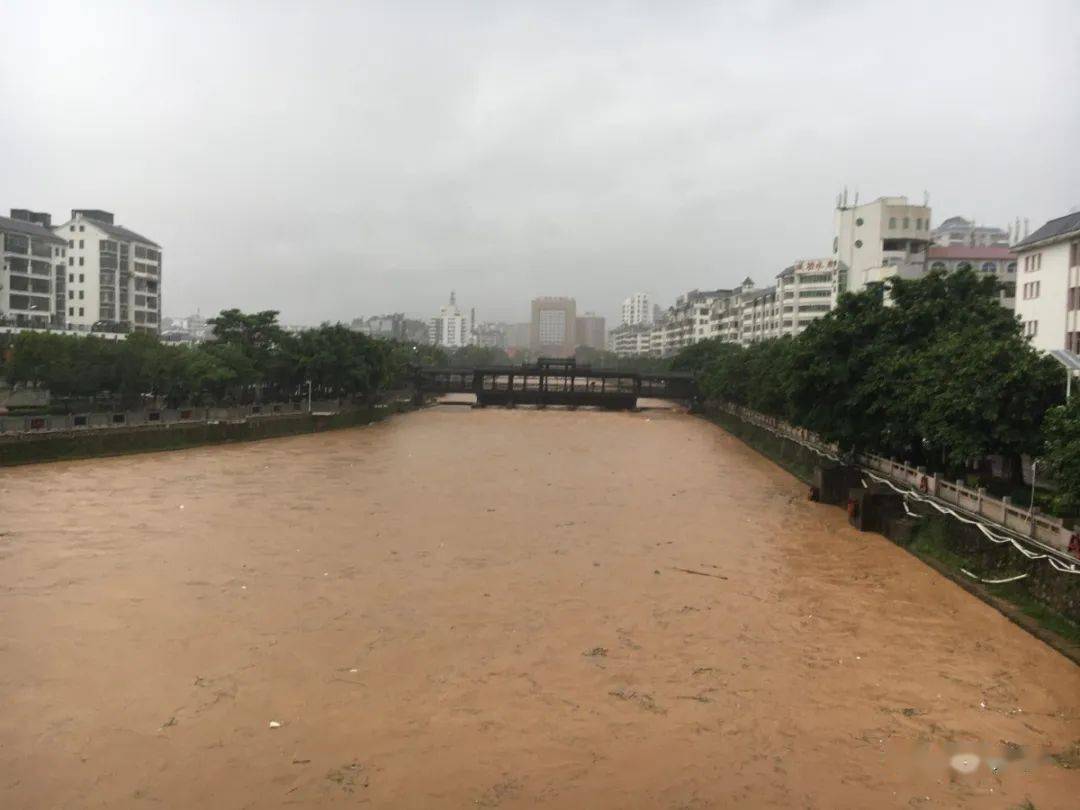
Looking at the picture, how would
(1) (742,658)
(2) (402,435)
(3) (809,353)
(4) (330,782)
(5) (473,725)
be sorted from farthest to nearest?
1. (2) (402,435)
2. (3) (809,353)
3. (1) (742,658)
4. (5) (473,725)
5. (4) (330,782)

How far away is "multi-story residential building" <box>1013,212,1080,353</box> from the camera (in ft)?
81.7

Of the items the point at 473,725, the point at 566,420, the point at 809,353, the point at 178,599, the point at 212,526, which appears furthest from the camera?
the point at 566,420

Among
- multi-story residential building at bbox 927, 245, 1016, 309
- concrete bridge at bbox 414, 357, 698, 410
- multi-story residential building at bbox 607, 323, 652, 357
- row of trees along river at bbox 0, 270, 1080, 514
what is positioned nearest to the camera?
row of trees along river at bbox 0, 270, 1080, 514

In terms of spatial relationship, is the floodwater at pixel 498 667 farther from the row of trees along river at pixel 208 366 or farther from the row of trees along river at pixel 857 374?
the row of trees along river at pixel 208 366

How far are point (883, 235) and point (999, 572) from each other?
45.8 meters

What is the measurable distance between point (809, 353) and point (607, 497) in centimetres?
718

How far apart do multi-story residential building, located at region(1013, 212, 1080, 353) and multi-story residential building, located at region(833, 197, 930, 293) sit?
83.8 ft

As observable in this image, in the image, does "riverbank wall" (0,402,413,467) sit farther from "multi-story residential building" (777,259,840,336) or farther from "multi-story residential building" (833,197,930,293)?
"multi-story residential building" (777,259,840,336)

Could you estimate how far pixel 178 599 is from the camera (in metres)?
13.9

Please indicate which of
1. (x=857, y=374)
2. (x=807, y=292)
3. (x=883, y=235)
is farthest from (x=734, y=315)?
(x=857, y=374)

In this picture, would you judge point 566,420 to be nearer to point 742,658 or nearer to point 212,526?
point 212,526

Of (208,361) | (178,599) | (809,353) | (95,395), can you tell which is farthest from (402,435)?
(178,599)

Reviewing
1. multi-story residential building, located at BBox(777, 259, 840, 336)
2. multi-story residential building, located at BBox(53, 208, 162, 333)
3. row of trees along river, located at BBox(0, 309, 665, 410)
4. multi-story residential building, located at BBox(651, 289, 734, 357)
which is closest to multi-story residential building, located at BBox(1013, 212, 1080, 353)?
row of trees along river, located at BBox(0, 309, 665, 410)

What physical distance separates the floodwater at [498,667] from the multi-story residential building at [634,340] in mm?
128436
